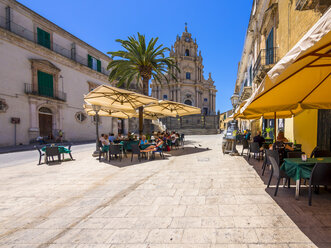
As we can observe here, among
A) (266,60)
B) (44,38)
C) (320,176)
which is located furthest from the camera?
(44,38)

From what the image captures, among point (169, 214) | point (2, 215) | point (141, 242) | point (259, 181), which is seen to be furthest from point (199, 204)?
point (2, 215)

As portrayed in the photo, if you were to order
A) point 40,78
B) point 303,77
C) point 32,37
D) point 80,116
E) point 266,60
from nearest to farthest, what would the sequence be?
point 303,77
point 266,60
point 32,37
point 40,78
point 80,116

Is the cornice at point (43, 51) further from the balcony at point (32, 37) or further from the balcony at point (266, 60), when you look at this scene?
the balcony at point (266, 60)

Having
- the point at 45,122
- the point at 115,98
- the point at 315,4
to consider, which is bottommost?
the point at 45,122

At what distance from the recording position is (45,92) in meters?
17.7

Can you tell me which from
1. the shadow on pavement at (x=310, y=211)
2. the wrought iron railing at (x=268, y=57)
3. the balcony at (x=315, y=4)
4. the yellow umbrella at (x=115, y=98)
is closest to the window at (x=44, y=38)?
the yellow umbrella at (x=115, y=98)

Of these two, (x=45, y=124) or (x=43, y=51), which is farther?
(x=45, y=124)

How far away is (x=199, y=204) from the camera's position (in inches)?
126

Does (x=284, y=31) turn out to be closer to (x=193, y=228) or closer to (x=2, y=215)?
(x=193, y=228)

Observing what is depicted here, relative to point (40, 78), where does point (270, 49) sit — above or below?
above

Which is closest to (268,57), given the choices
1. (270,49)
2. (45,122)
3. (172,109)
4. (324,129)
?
(270,49)

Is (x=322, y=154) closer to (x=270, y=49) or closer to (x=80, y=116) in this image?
(x=270, y=49)

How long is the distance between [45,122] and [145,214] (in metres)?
20.1

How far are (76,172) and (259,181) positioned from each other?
5.98 metres
